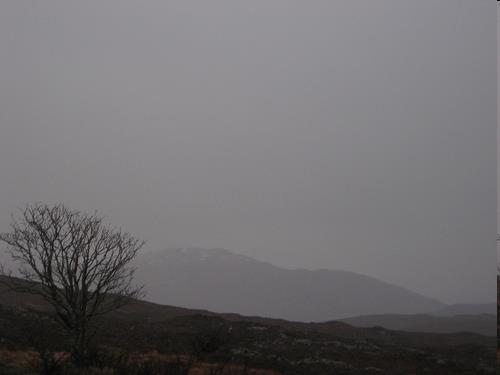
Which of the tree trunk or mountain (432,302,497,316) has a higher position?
mountain (432,302,497,316)

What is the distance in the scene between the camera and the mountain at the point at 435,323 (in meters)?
67.9

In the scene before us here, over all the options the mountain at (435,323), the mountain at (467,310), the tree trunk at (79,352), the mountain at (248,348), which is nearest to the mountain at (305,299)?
the mountain at (467,310)

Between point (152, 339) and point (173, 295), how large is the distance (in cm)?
17086

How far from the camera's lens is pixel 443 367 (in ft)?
88.0

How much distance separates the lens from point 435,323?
74.1 m

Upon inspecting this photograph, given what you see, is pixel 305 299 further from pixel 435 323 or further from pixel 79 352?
pixel 79 352

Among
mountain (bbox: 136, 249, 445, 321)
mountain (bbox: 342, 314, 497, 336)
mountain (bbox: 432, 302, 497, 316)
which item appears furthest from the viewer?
mountain (bbox: 136, 249, 445, 321)

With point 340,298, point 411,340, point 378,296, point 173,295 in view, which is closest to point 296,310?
point 340,298

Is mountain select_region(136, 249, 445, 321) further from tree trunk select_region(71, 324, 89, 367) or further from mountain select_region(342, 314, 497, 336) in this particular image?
tree trunk select_region(71, 324, 89, 367)

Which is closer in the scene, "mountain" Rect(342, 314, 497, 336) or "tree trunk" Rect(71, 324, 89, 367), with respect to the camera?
"tree trunk" Rect(71, 324, 89, 367)

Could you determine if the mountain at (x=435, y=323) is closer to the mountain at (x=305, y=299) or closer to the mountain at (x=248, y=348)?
the mountain at (x=248, y=348)

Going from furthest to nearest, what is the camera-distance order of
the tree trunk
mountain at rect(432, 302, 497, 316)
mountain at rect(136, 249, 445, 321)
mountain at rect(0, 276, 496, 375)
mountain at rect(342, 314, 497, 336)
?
mountain at rect(136, 249, 445, 321) → mountain at rect(432, 302, 497, 316) → mountain at rect(342, 314, 497, 336) → mountain at rect(0, 276, 496, 375) → the tree trunk

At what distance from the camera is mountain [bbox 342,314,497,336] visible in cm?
6794

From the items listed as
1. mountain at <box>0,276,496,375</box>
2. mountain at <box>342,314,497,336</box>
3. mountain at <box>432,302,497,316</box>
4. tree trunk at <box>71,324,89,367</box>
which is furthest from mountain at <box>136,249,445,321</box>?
tree trunk at <box>71,324,89,367</box>
